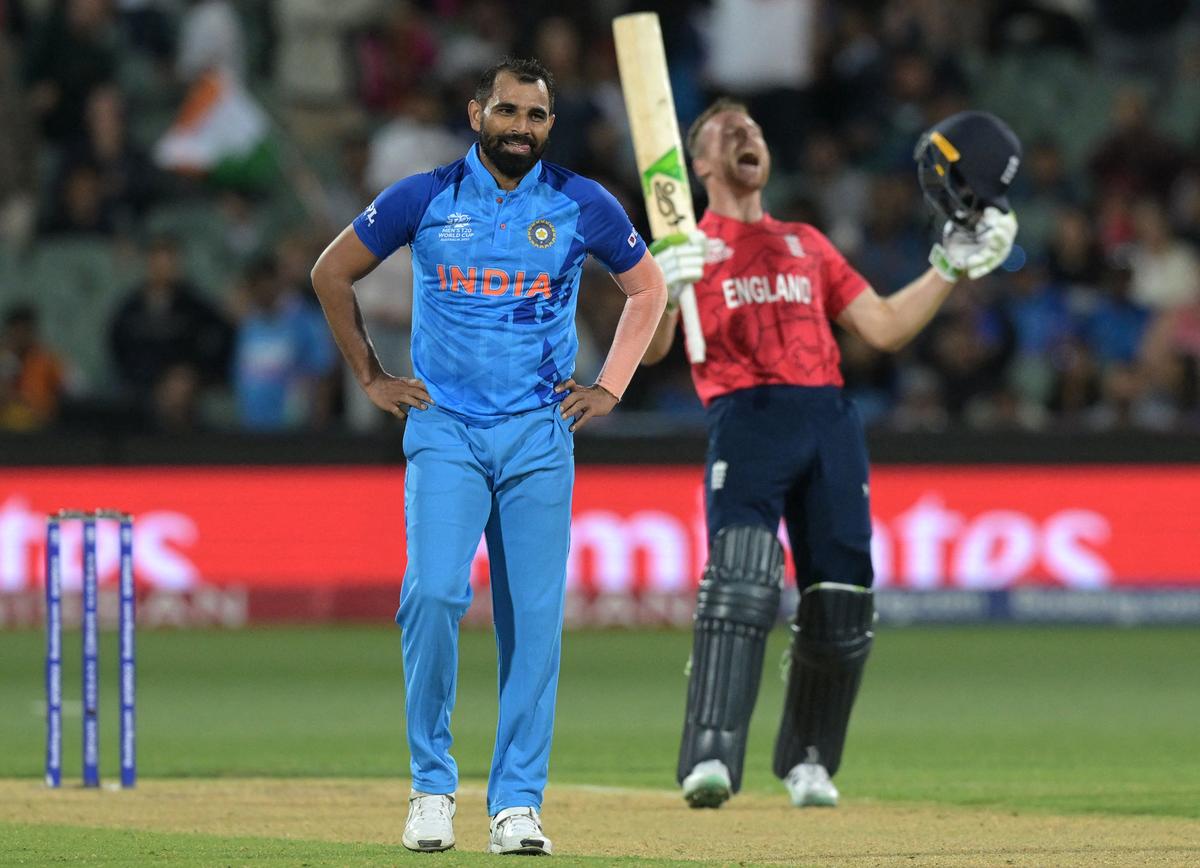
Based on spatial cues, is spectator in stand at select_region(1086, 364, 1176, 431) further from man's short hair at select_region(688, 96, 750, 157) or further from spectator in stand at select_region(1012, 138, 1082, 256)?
man's short hair at select_region(688, 96, 750, 157)

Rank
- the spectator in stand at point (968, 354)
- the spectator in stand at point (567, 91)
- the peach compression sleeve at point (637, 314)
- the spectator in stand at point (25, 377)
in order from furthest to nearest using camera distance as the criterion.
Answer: the spectator in stand at point (567, 91)
the spectator in stand at point (968, 354)
the spectator in stand at point (25, 377)
the peach compression sleeve at point (637, 314)

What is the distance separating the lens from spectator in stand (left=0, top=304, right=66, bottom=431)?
16156 millimetres

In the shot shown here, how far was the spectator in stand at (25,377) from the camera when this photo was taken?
16156 millimetres

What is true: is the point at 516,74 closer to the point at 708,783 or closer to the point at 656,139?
the point at 656,139

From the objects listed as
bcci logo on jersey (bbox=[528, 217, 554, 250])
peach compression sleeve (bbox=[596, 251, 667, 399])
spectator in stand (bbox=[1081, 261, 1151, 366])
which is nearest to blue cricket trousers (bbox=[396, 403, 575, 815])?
peach compression sleeve (bbox=[596, 251, 667, 399])

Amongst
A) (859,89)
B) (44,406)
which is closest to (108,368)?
(44,406)

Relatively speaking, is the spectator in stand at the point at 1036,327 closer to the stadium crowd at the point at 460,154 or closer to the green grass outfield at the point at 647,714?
the stadium crowd at the point at 460,154

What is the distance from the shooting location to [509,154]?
21.2 feet

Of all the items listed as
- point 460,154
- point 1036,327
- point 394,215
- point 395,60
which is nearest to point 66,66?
point 395,60

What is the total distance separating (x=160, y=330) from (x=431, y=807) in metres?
10.4

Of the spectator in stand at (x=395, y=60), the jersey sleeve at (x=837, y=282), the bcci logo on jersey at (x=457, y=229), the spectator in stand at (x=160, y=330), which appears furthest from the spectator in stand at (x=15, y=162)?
the bcci logo on jersey at (x=457, y=229)

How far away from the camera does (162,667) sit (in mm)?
13836

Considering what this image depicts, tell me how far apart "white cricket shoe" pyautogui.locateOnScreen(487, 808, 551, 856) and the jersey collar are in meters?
1.75

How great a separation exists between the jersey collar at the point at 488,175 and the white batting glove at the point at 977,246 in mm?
2272
